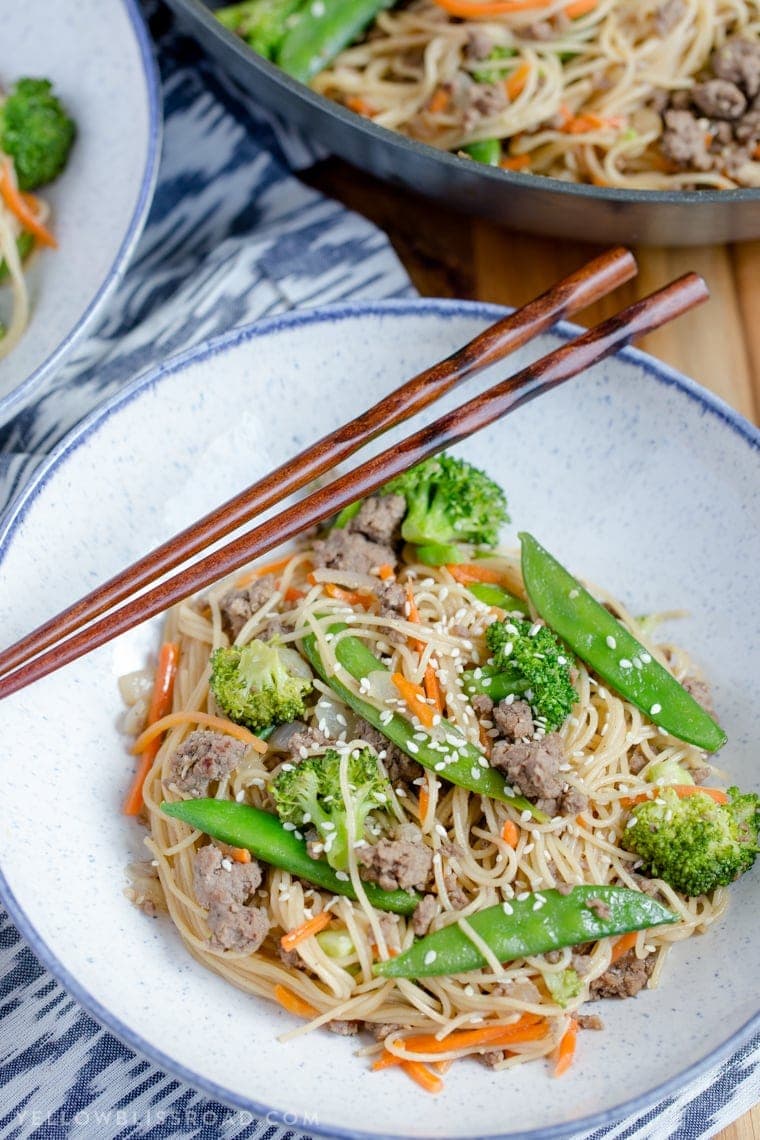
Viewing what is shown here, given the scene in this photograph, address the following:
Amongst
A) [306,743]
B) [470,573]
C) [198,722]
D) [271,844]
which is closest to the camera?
[271,844]

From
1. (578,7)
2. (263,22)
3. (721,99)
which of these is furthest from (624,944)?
(263,22)

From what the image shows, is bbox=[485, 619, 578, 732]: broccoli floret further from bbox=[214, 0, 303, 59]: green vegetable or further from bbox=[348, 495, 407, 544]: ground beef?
bbox=[214, 0, 303, 59]: green vegetable

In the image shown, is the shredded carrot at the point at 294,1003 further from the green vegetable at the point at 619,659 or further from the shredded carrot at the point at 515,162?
the shredded carrot at the point at 515,162

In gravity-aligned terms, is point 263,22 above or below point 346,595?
above

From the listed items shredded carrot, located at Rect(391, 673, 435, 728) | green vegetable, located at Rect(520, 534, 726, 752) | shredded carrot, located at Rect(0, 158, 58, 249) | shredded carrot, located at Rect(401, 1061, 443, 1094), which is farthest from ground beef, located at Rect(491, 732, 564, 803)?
shredded carrot, located at Rect(0, 158, 58, 249)

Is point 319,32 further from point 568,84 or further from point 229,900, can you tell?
point 229,900
